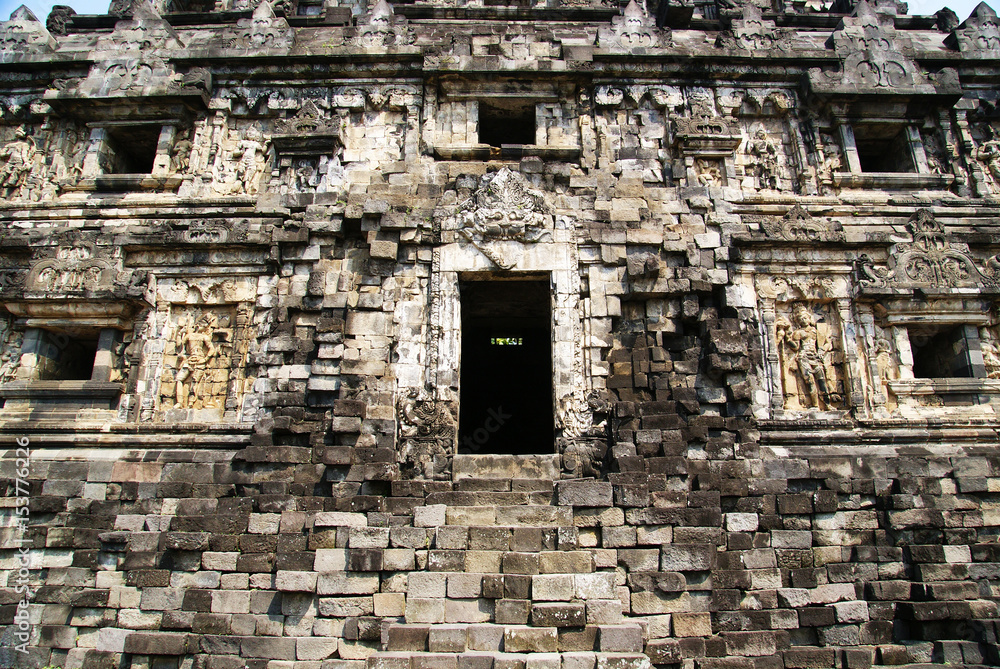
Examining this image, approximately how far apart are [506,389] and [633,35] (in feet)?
26.1

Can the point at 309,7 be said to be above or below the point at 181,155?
above

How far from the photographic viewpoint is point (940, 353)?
9906 mm

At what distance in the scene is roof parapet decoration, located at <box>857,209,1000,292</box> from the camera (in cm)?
938

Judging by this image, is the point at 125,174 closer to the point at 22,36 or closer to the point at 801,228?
the point at 22,36

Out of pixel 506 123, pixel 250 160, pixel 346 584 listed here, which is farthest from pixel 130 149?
pixel 346 584

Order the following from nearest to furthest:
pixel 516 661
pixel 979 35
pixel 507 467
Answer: pixel 516 661 → pixel 507 467 → pixel 979 35

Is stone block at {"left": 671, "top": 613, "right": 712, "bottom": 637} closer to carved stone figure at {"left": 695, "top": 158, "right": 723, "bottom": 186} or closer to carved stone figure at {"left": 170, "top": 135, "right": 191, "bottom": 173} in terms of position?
carved stone figure at {"left": 695, "top": 158, "right": 723, "bottom": 186}

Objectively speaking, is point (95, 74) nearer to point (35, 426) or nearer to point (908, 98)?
point (35, 426)

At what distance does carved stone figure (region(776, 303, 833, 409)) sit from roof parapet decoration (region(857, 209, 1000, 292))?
42.0 inches

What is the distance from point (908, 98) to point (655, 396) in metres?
8.25

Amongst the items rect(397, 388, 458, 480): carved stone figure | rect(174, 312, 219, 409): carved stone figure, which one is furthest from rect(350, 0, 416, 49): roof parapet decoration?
rect(397, 388, 458, 480): carved stone figure

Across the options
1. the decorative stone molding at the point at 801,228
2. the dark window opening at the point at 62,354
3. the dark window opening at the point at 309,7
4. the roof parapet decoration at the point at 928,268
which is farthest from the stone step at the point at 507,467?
the dark window opening at the point at 309,7

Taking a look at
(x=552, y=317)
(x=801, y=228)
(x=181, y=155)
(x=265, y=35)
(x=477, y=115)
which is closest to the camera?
(x=552, y=317)

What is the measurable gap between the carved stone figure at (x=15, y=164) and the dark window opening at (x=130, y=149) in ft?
4.63
